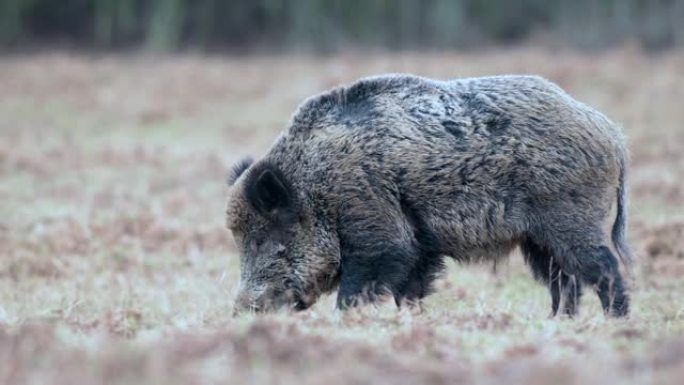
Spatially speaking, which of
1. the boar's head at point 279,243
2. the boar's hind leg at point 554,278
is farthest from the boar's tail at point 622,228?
the boar's head at point 279,243

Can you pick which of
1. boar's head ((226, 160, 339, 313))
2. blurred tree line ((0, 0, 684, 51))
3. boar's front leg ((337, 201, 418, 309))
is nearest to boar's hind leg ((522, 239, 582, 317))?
boar's front leg ((337, 201, 418, 309))

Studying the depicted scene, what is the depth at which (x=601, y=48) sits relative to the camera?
3456 cm

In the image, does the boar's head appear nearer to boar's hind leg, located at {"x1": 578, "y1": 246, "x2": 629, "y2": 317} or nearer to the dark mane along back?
the dark mane along back

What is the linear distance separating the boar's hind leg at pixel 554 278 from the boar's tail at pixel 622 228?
1.74ft

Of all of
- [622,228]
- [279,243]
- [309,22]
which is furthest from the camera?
[309,22]

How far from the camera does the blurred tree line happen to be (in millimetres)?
38438

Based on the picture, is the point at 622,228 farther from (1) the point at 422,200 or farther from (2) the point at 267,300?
(2) the point at 267,300

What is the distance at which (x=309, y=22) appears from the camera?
3947cm

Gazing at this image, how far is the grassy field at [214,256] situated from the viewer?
5043 mm

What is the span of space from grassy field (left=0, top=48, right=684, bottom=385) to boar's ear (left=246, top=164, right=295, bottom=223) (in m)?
0.84

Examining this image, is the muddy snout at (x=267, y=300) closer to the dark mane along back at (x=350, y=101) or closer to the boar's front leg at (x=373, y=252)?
the boar's front leg at (x=373, y=252)

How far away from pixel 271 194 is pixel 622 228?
286 cm

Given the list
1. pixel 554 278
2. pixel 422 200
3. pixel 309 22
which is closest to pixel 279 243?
pixel 422 200

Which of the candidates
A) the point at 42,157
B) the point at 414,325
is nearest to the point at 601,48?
the point at 42,157
